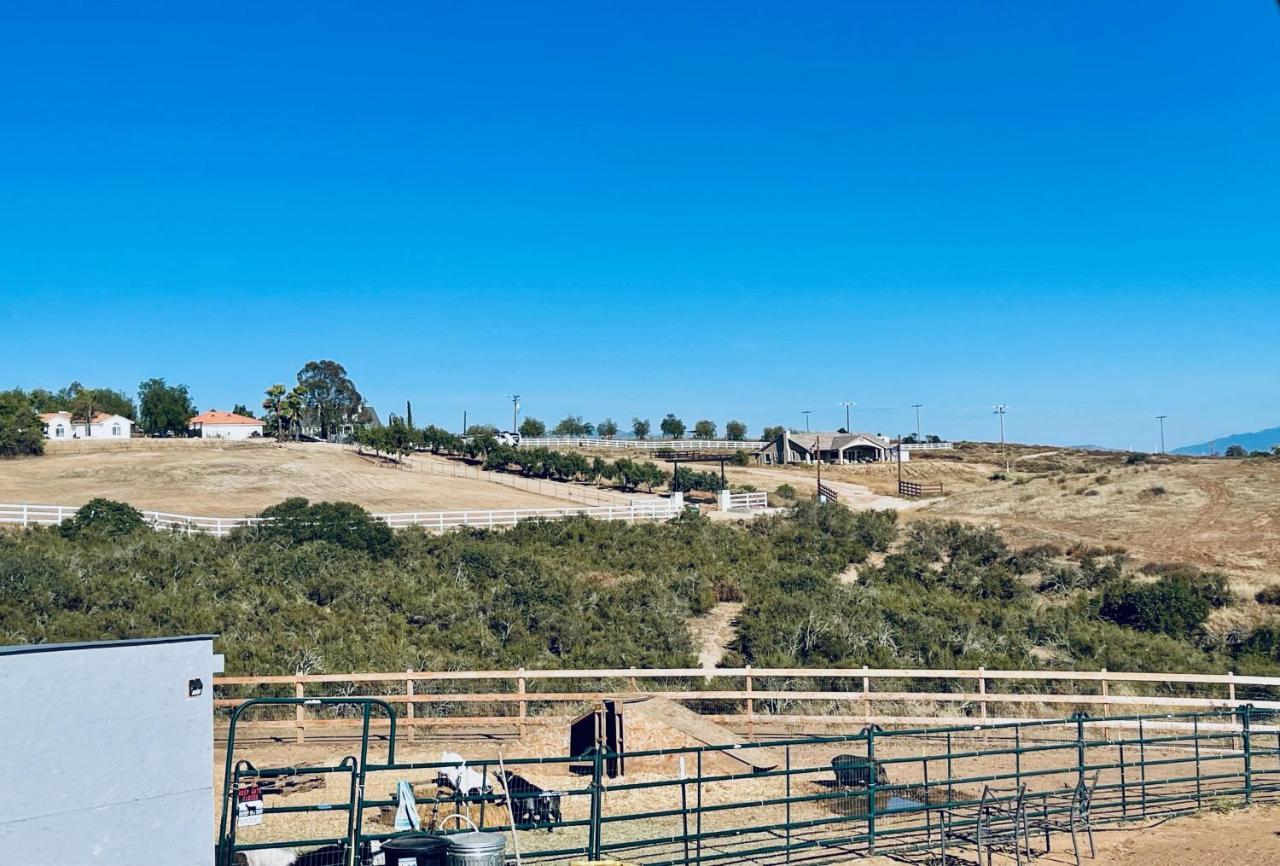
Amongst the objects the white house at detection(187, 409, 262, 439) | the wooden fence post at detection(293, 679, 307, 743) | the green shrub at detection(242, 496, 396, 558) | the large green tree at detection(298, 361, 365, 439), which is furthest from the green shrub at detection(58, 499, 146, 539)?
the large green tree at detection(298, 361, 365, 439)

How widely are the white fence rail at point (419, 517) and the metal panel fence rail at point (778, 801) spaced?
88.1 feet

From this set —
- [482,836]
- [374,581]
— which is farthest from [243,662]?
[482,836]

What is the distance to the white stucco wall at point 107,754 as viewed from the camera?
7.52 meters

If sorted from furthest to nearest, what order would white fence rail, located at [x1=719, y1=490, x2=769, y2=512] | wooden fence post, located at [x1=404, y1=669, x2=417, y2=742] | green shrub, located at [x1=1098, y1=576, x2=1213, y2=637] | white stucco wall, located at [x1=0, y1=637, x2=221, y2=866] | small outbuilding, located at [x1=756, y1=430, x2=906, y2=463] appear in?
small outbuilding, located at [x1=756, y1=430, x2=906, y2=463]
white fence rail, located at [x1=719, y1=490, x2=769, y2=512]
green shrub, located at [x1=1098, y1=576, x2=1213, y2=637]
wooden fence post, located at [x1=404, y1=669, x2=417, y2=742]
white stucco wall, located at [x1=0, y1=637, x2=221, y2=866]

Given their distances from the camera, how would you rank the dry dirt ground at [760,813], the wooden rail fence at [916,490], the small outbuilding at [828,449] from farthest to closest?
the small outbuilding at [828,449] → the wooden rail fence at [916,490] → the dry dirt ground at [760,813]

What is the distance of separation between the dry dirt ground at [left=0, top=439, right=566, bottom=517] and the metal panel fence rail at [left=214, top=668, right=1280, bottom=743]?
112ft

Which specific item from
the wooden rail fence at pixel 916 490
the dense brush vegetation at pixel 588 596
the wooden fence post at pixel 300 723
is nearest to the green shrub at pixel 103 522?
the dense brush vegetation at pixel 588 596

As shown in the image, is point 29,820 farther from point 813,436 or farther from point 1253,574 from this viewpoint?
point 813,436

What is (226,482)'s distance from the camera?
65375mm

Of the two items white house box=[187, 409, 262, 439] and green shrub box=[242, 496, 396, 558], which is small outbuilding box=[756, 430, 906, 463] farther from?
green shrub box=[242, 496, 396, 558]

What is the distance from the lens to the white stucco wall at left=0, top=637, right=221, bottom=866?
7.52 meters

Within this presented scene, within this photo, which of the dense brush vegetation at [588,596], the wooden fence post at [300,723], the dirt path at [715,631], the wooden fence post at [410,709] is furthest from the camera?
the dirt path at [715,631]

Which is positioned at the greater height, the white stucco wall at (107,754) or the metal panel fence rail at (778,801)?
the white stucco wall at (107,754)

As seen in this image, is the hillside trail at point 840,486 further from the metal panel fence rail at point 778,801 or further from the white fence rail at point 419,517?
the metal panel fence rail at point 778,801
